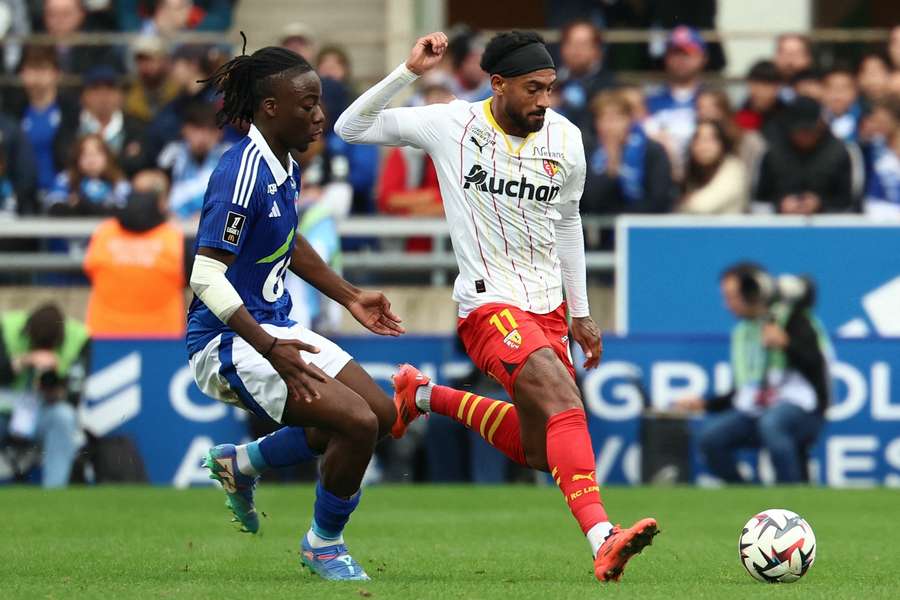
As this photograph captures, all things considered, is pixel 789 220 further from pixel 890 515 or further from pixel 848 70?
pixel 890 515

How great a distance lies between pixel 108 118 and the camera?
1648cm

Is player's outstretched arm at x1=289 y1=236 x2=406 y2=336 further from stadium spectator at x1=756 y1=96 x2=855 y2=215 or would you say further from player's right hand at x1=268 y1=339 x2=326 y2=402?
stadium spectator at x1=756 y1=96 x2=855 y2=215

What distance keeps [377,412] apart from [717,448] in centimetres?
681

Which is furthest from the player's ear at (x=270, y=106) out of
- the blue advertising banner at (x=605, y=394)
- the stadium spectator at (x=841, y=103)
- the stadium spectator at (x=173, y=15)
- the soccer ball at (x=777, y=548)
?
the stadium spectator at (x=173, y=15)

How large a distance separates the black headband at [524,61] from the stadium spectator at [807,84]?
26.0ft

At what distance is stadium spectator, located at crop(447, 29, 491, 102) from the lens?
1611 centimetres

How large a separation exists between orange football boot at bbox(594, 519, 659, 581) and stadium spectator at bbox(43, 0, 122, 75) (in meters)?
11.4

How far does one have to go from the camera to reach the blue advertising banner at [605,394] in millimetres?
14484

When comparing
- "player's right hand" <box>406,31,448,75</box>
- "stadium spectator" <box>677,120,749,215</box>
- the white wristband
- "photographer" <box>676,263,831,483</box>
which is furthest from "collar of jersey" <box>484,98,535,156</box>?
"stadium spectator" <box>677,120,749,215</box>

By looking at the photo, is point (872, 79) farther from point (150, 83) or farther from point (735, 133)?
point (150, 83)

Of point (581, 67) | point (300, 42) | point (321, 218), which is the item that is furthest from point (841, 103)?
point (321, 218)

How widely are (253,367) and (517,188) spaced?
153 cm

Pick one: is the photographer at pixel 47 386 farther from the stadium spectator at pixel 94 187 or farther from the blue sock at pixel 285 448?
the blue sock at pixel 285 448

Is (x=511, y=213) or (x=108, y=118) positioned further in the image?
(x=108, y=118)
